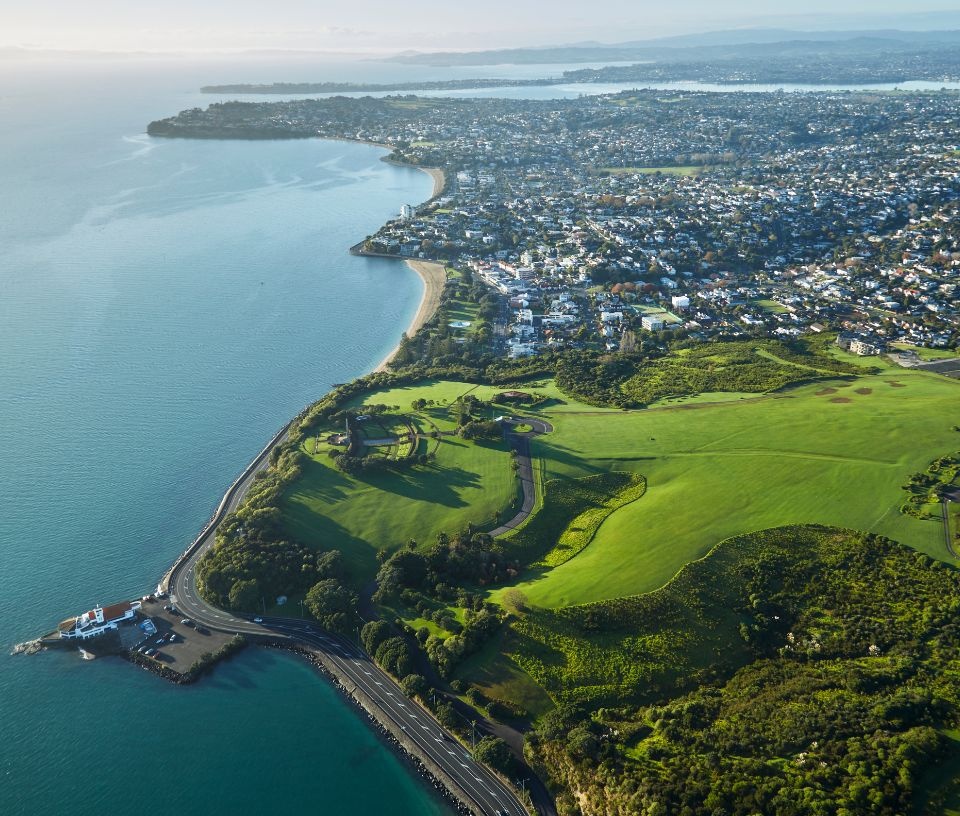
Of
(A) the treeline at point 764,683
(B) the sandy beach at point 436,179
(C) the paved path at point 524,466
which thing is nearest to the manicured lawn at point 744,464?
(C) the paved path at point 524,466

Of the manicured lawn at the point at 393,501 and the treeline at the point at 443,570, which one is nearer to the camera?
the treeline at the point at 443,570

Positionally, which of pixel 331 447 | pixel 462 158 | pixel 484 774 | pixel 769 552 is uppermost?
pixel 462 158

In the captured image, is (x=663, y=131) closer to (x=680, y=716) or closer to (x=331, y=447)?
(x=331, y=447)

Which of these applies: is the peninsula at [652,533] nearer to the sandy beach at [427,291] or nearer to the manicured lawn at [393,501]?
the manicured lawn at [393,501]

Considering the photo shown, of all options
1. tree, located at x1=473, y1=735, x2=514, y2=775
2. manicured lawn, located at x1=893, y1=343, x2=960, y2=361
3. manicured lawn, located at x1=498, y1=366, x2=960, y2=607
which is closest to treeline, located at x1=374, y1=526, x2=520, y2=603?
manicured lawn, located at x1=498, y1=366, x2=960, y2=607

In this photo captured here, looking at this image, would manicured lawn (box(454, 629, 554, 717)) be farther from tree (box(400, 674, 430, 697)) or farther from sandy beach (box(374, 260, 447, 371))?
sandy beach (box(374, 260, 447, 371))

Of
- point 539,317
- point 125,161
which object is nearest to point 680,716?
point 539,317
